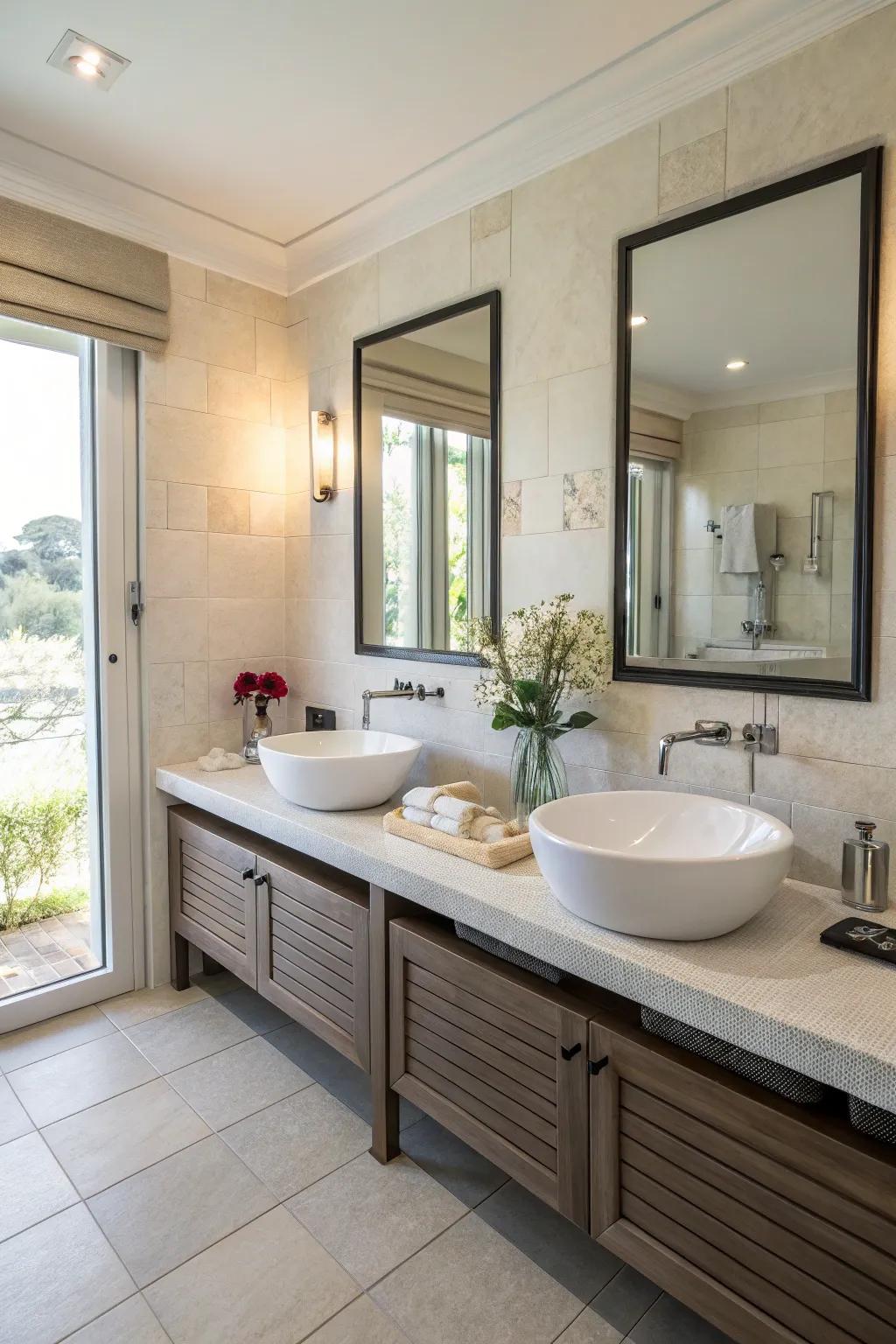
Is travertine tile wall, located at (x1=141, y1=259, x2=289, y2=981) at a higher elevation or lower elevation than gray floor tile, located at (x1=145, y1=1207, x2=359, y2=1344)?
higher

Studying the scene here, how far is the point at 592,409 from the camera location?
6.53ft

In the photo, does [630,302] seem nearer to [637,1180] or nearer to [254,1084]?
[637,1180]

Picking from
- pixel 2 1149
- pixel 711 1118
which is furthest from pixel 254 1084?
pixel 711 1118

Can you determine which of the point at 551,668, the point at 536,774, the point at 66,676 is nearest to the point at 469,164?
the point at 551,668

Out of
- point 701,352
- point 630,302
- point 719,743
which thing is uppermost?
point 630,302

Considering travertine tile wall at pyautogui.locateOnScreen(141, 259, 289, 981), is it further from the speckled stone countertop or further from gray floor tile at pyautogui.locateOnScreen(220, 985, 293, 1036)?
the speckled stone countertop

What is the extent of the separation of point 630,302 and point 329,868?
1.64 m

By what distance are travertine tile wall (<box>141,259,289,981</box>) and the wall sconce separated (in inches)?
10.2

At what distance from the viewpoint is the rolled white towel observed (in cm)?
195

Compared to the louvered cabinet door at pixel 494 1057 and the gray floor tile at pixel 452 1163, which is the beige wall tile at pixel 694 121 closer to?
the louvered cabinet door at pixel 494 1057

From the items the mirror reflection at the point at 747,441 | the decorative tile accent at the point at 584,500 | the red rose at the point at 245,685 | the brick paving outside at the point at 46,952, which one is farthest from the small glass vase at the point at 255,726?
the mirror reflection at the point at 747,441

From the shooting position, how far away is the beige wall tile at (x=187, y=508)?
2.66m

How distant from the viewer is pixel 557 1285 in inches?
60.9

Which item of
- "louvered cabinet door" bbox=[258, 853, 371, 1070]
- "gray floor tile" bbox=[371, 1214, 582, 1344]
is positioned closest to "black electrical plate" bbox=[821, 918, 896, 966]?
"gray floor tile" bbox=[371, 1214, 582, 1344]
